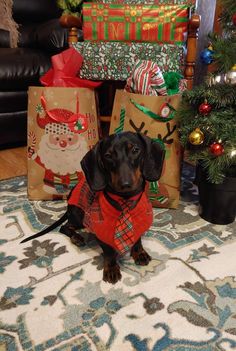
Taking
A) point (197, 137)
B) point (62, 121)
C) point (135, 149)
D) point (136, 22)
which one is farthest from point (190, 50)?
point (135, 149)

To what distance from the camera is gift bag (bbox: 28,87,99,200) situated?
129 cm

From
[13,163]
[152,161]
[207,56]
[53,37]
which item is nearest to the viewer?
[152,161]

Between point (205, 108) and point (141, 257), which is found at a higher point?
point (205, 108)

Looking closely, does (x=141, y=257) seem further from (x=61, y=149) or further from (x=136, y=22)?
(x=136, y=22)

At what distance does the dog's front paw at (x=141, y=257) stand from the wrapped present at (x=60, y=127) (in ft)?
1.62

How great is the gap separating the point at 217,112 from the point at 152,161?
0.36 metres

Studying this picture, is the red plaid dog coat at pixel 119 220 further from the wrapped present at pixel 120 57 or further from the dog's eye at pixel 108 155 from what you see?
the wrapped present at pixel 120 57

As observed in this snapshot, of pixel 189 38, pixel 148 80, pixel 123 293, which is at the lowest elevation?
pixel 123 293

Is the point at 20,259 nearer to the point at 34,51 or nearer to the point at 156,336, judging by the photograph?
the point at 156,336

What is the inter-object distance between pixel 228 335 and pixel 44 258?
1.98ft

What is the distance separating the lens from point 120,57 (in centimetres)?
146

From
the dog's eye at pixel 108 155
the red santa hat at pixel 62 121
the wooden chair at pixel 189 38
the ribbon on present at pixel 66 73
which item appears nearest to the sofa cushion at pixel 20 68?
the wooden chair at pixel 189 38

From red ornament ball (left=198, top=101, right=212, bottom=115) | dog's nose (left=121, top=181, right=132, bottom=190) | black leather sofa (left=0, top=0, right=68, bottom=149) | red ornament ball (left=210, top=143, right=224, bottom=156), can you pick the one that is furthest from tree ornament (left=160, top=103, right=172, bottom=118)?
black leather sofa (left=0, top=0, right=68, bottom=149)

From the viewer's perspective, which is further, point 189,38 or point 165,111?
A: point 189,38
